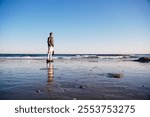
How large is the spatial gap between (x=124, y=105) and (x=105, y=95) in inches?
24.1

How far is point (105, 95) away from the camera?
4.23m

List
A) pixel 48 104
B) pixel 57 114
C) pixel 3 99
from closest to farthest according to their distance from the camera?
pixel 57 114 < pixel 48 104 < pixel 3 99

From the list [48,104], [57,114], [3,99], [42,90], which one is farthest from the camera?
[42,90]

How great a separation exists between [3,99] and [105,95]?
2011mm

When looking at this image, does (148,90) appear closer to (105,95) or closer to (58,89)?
(105,95)

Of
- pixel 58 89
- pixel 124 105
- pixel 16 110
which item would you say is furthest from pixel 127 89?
pixel 16 110

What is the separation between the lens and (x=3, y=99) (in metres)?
3.92

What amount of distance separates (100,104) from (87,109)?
0.98ft

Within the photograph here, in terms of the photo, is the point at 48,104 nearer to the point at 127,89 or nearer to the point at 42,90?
the point at 42,90

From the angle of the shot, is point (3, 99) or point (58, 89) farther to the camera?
point (58, 89)

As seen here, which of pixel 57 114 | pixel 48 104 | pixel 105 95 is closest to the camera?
pixel 57 114

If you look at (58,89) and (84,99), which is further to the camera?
(58,89)

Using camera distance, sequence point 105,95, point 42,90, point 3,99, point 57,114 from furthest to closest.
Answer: point 42,90
point 105,95
point 3,99
point 57,114

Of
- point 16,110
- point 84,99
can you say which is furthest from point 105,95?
point 16,110
